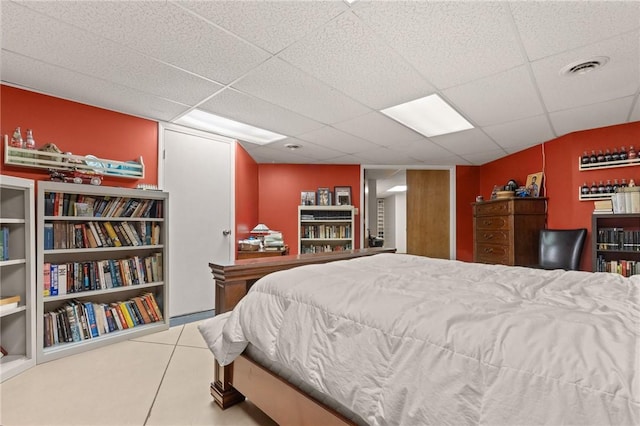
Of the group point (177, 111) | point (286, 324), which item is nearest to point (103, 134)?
point (177, 111)

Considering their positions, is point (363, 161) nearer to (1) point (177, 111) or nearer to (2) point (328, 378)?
(1) point (177, 111)

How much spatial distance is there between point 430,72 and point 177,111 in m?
2.39

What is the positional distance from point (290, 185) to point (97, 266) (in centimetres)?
338

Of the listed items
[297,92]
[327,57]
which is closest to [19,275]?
[297,92]

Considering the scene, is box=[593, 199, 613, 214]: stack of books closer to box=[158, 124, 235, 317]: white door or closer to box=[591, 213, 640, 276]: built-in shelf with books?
box=[591, 213, 640, 276]: built-in shelf with books

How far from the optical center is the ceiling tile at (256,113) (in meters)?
2.73

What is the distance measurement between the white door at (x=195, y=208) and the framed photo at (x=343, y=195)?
2.13m

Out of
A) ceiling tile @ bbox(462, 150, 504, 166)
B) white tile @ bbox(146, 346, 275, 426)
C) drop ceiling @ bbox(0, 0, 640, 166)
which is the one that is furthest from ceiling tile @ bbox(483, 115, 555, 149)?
white tile @ bbox(146, 346, 275, 426)

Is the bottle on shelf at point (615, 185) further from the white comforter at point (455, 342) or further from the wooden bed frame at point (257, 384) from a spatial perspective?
the wooden bed frame at point (257, 384)

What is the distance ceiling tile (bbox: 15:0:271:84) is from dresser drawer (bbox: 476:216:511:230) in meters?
3.65

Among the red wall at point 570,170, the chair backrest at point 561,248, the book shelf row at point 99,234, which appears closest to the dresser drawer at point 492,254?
the chair backrest at point 561,248

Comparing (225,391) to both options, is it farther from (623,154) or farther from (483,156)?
(483,156)

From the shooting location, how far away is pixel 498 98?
105 inches

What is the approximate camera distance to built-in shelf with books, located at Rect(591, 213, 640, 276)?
10.1 ft
